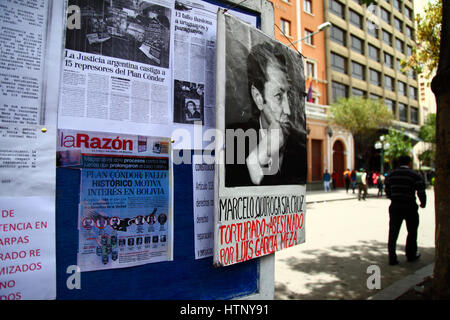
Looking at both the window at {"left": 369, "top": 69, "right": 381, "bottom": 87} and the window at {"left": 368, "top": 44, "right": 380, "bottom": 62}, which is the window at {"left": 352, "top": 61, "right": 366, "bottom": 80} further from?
the window at {"left": 368, "top": 44, "right": 380, "bottom": 62}

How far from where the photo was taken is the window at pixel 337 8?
82.4 feet

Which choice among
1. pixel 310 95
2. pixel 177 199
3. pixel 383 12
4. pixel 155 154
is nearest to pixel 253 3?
pixel 155 154

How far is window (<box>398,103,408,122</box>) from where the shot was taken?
3323 centimetres

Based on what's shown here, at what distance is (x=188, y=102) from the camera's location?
1753 mm

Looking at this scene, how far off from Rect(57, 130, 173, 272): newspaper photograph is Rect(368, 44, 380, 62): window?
33.0 m

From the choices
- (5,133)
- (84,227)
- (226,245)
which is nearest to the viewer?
(5,133)

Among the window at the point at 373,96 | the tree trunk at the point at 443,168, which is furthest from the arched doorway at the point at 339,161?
the tree trunk at the point at 443,168

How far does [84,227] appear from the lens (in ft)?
Result: 4.66

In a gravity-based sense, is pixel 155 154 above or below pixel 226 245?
Answer: above

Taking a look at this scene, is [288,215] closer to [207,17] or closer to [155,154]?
[155,154]

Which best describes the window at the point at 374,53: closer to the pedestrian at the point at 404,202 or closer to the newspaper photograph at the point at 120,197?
the pedestrian at the point at 404,202

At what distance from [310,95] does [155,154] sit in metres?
21.4

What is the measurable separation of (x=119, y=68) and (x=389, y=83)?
36547 millimetres

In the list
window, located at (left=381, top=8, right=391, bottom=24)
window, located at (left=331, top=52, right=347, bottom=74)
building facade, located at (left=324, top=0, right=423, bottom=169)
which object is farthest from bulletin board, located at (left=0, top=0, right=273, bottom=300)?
window, located at (left=381, top=8, right=391, bottom=24)
